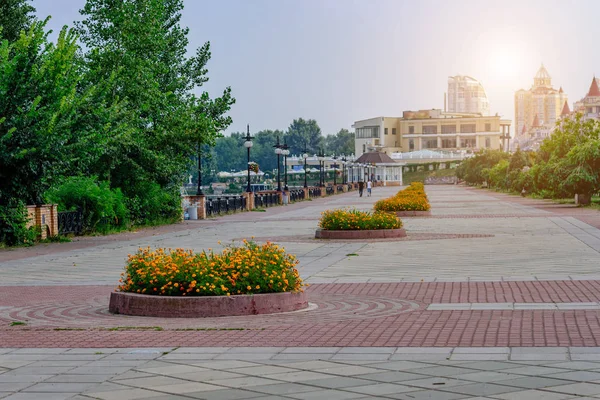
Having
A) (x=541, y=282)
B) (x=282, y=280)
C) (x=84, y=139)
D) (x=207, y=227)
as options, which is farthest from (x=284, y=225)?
(x=282, y=280)

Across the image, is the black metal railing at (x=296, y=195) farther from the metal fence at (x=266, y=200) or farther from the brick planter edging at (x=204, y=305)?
the brick planter edging at (x=204, y=305)

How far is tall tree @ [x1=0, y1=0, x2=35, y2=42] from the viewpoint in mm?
43531

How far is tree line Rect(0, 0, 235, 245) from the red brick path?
12.5 m

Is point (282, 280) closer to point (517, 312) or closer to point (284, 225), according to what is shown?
point (517, 312)

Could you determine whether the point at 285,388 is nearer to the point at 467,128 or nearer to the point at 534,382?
the point at 534,382

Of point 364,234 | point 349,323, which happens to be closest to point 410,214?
point 364,234

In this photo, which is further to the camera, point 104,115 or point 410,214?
point 410,214

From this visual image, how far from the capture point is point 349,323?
10.6 meters

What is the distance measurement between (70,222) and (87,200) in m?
1.17

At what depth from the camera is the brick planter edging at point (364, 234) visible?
85.0 ft

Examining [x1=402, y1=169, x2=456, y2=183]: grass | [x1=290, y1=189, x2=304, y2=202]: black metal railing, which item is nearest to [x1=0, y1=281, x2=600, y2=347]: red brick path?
[x1=290, y1=189, x2=304, y2=202]: black metal railing

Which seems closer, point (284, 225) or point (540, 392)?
point (540, 392)

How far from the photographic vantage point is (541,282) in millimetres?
14523

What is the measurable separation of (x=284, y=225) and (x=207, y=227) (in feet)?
9.36
